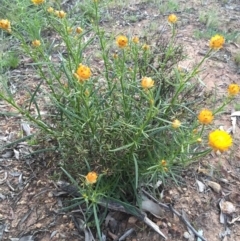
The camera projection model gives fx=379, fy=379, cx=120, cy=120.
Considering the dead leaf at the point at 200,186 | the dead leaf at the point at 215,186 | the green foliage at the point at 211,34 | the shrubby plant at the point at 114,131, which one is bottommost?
the dead leaf at the point at 215,186

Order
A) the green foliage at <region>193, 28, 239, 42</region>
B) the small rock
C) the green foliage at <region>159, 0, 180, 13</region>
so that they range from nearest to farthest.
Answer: the small rock → the green foliage at <region>193, 28, 239, 42</region> → the green foliage at <region>159, 0, 180, 13</region>

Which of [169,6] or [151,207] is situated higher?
[169,6]

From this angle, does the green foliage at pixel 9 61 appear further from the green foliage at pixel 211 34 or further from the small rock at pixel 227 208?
the small rock at pixel 227 208

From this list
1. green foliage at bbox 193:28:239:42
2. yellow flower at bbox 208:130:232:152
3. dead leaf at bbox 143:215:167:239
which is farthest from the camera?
green foliage at bbox 193:28:239:42

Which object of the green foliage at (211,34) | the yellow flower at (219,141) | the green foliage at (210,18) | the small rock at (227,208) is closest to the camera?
the yellow flower at (219,141)

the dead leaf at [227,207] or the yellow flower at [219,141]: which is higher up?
the yellow flower at [219,141]

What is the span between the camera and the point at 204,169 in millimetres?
2479

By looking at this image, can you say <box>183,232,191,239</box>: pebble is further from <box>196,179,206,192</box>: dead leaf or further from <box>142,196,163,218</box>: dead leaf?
<box>196,179,206,192</box>: dead leaf

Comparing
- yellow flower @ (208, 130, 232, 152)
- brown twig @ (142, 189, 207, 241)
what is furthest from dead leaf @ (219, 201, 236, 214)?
yellow flower @ (208, 130, 232, 152)

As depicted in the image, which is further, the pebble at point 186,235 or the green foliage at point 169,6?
the green foliage at point 169,6

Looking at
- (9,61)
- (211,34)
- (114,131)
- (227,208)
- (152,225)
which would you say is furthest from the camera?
(211,34)

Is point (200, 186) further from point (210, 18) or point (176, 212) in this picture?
point (210, 18)

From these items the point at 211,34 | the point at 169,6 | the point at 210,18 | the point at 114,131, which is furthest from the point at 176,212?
the point at 169,6

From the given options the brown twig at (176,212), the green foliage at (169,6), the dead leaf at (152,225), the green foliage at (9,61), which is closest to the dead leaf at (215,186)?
the brown twig at (176,212)
